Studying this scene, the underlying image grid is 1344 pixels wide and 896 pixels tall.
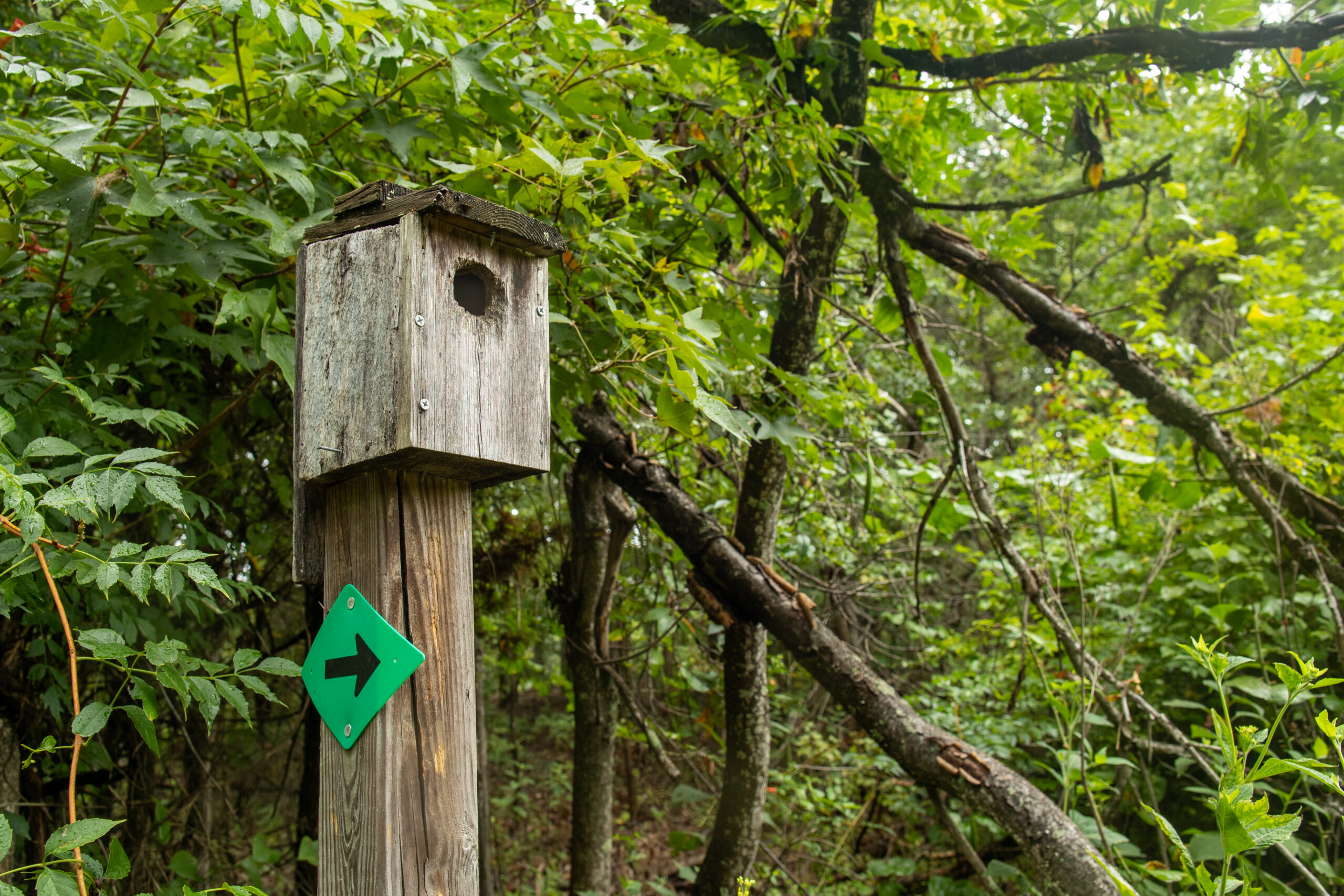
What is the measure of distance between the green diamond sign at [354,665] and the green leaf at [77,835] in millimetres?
285

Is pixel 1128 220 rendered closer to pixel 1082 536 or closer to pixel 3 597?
pixel 1082 536

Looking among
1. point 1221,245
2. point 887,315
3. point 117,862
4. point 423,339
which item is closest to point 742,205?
point 887,315

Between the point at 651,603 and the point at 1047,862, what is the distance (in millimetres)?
2271

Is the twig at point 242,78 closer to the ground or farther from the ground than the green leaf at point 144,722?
farther from the ground

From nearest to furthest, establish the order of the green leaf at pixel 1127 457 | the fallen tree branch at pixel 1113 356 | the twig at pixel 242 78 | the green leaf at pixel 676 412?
the green leaf at pixel 676 412 < the twig at pixel 242 78 < the fallen tree branch at pixel 1113 356 < the green leaf at pixel 1127 457

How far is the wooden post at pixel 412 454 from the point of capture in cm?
117

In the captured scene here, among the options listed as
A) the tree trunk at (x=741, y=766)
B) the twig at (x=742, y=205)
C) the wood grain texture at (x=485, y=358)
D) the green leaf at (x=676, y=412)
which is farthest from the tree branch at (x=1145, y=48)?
the tree trunk at (x=741, y=766)

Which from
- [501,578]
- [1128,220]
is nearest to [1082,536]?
[501,578]

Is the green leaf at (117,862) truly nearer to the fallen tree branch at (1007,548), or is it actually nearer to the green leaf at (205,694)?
the green leaf at (205,694)

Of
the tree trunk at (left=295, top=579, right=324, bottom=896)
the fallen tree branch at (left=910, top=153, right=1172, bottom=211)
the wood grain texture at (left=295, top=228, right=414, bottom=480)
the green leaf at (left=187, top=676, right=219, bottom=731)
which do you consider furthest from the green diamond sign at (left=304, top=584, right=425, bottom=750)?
the fallen tree branch at (left=910, top=153, right=1172, bottom=211)


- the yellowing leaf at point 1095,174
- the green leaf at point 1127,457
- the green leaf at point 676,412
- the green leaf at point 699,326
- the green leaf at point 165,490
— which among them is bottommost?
the green leaf at point 165,490

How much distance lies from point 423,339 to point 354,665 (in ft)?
1.64

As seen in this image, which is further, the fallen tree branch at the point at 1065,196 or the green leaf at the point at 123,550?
the fallen tree branch at the point at 1065,196

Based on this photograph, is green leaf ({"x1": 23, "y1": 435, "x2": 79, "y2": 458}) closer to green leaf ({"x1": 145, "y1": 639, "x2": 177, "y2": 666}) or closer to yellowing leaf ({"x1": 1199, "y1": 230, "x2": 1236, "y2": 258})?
green leaf ({"x1": 145, "y1": 639, "x2": 177, "y2": 666})
